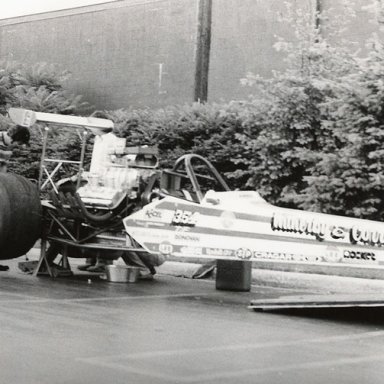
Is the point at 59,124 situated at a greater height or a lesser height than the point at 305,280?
greater

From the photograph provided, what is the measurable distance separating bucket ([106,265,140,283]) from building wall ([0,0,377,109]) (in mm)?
10589

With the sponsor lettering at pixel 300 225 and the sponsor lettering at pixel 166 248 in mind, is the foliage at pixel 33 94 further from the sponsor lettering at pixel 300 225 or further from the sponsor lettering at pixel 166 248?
the sponsor lettering at pixel 300 225

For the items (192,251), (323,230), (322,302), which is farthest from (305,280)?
(322,302)

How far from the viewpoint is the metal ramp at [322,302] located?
8.30 meters

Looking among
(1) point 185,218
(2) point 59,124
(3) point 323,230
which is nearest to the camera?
(3) point 323,230

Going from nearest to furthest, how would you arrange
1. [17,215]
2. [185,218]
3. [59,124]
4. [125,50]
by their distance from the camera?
[185,218] < [17,215] < [59,124] < [125,50]

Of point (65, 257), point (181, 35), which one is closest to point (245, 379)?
point (65, 257)

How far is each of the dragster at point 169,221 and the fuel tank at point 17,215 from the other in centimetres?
39

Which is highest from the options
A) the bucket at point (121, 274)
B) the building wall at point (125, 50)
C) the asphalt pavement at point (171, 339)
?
the building wall at point (125, 50)

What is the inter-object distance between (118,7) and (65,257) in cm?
1536

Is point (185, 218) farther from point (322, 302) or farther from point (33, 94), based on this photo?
point (33, 94)

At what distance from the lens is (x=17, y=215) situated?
11.2 meters

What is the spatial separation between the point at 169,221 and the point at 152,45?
15574 mm

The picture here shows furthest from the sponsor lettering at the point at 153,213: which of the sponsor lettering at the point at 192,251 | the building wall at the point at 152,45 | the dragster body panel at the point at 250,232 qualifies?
the building wall at the point at 152,45
